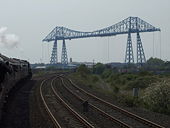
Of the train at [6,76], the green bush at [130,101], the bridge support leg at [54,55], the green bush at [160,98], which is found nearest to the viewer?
the train at [6,76]

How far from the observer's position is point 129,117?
20.0 m

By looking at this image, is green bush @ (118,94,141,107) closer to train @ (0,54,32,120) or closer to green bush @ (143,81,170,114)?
green bush @ (143,81,170,114)

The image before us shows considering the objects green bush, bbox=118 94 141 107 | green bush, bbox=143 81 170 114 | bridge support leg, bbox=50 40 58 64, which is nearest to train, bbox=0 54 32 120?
green bush, bbox=118 94 141 107

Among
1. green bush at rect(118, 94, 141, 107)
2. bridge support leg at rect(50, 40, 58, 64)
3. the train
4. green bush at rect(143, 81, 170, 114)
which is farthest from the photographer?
bridge support leg at rect(50, 40, 58, 64)

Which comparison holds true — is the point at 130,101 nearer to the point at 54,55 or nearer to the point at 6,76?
the point at 6,76

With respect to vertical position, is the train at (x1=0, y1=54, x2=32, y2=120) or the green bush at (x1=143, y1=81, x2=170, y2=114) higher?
the train at (x1=0, y1=54, x2=32, y2=120)

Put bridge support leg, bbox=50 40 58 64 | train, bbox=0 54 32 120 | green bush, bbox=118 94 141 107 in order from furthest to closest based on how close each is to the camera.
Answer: bridge support leg, bbox=50 40 58 64, green bush, bbox=118 94 141 107, train, bbox=0 54 32 120

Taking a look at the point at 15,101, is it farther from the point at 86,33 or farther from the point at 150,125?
the point at 86,33

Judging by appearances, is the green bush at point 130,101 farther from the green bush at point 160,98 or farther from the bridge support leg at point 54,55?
the bridge support leg at point 54,55

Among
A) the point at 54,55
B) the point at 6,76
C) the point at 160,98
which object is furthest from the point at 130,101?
the point at 54,55

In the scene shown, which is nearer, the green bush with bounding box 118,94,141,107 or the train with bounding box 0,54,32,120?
the train with bounding box 0,54,32,120

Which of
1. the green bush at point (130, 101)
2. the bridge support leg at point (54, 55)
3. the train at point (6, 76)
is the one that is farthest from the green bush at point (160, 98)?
the bridge support leg at point (54, 55)

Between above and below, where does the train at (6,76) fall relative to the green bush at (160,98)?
above

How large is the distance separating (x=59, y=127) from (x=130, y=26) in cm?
15593
